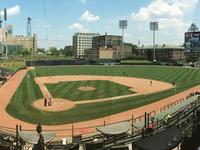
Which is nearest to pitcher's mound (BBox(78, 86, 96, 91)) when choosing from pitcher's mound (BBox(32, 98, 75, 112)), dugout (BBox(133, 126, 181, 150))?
pitcher's mound (BBox(32, 98, 75, 112))

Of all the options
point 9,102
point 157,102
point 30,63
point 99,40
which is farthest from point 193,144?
point 99,40

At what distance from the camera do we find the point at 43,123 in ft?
92.0

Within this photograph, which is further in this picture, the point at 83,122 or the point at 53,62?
the point at 53,62

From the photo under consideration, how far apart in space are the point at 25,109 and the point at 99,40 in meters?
160

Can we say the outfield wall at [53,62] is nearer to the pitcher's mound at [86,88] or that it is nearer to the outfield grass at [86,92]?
the outfield grass at [86,92]

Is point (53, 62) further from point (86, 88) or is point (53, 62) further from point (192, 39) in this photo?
point (86, 88)

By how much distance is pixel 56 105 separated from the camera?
3509 centimetres

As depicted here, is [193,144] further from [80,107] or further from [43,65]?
[43,65]

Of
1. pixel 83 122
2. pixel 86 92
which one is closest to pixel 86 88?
pixel 86 92

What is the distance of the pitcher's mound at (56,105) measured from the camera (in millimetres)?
33513

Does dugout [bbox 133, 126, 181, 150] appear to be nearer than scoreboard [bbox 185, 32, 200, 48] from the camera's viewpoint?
Yes

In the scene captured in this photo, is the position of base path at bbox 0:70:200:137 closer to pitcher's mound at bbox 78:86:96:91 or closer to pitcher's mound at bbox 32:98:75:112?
pitcher's mound at bbox 32:98:75:112

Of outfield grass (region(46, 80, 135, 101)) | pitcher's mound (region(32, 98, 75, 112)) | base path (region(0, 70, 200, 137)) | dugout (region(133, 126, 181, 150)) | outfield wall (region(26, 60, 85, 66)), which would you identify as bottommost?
base path (region(0, 70, 200, 137))

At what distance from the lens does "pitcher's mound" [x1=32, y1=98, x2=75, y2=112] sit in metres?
33.5
